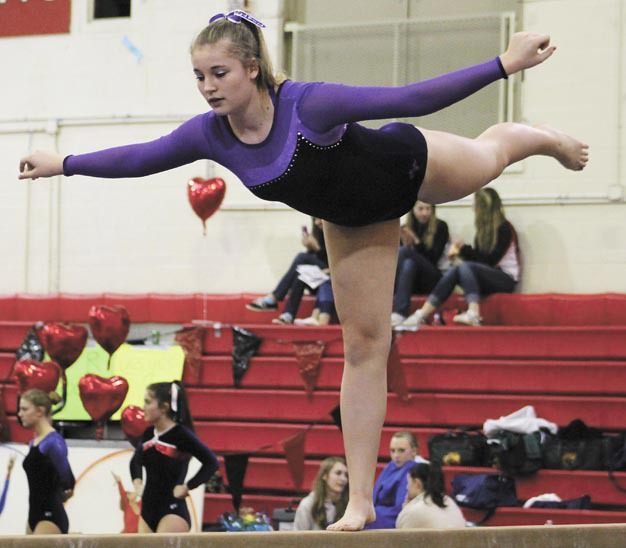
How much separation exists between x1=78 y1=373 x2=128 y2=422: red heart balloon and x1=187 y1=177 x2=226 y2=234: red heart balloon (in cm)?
182

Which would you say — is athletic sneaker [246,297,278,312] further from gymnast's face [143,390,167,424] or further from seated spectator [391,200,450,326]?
gymnast's face [143,390,167,424]

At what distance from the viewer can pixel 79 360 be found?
27.2ft

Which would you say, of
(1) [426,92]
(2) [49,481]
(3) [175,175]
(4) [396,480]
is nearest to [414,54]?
(3) [175,175]

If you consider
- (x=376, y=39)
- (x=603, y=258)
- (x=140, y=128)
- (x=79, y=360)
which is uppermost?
(x=376, y=39)

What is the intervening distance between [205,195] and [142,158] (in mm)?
5580

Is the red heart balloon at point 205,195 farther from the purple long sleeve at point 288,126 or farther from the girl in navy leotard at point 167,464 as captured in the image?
the purple long sleeve at point 288,126

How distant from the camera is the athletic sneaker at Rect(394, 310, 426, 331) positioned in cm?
797

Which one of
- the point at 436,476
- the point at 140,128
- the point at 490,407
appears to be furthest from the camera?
the point at 140,128

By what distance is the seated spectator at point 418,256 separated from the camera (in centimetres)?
810

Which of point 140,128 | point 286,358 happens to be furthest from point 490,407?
point 140,128

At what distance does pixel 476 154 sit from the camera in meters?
3.16

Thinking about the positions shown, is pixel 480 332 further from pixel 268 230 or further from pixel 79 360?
pixel 79 360

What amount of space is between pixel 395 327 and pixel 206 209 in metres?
1.74

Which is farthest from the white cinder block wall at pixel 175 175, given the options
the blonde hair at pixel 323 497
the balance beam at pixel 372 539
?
the balance beam at pixel 372 539
